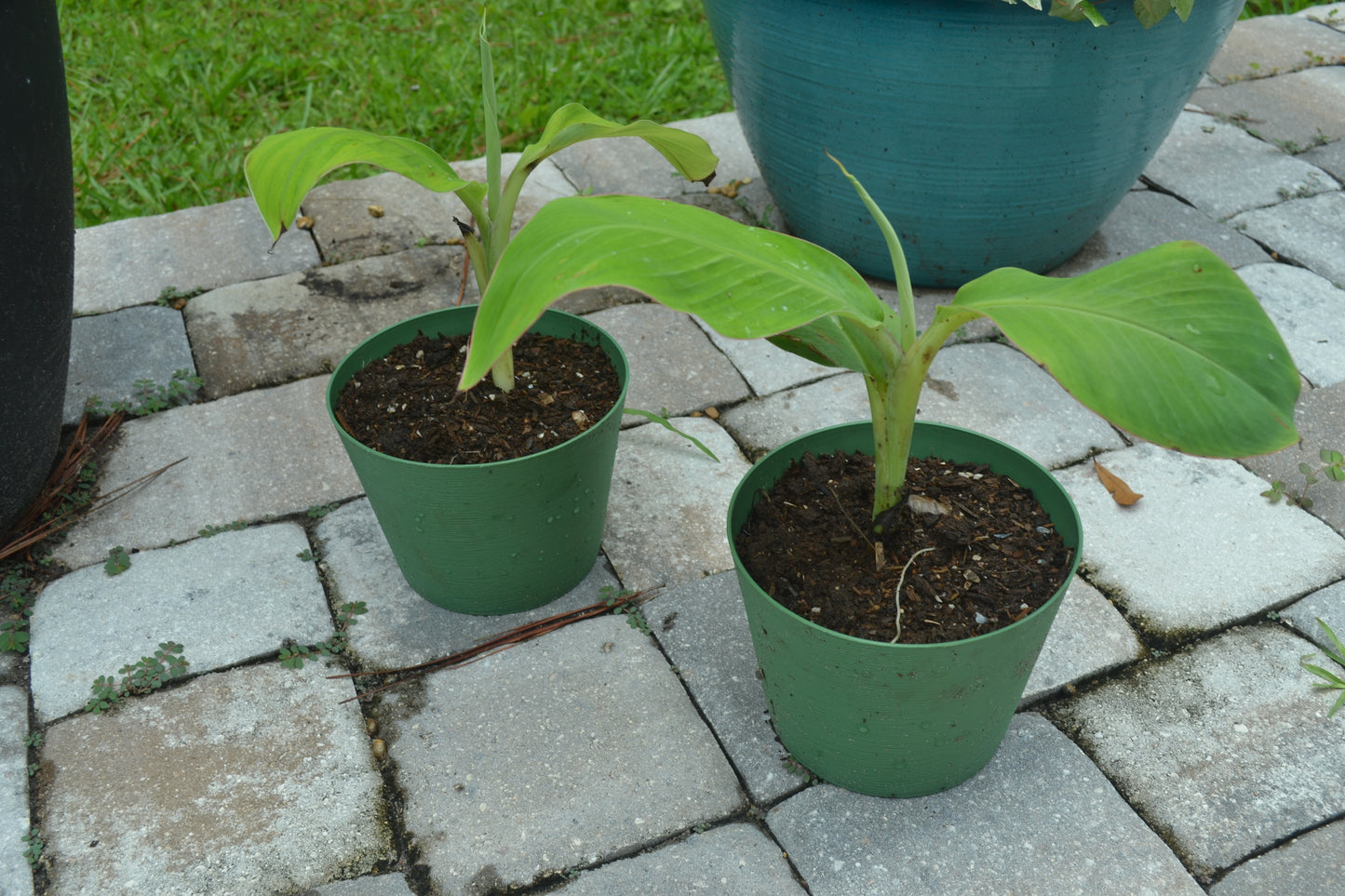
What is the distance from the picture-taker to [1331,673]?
144 cm

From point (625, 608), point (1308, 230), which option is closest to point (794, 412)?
point (625, 608)

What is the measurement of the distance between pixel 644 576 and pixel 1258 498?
100 cm

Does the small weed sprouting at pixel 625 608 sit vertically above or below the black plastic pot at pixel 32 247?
below

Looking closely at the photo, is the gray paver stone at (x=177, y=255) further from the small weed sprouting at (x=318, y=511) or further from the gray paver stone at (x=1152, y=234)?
the gray paver stone at (x=1152, y=234)

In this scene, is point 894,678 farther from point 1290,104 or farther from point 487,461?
point 1290,104

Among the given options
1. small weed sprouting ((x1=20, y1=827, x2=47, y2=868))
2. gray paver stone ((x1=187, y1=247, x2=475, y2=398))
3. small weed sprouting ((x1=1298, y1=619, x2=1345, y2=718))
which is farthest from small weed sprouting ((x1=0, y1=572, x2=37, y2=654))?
small weed sprouting ((x1=1298, y1=619, x2=1345, y2=718))

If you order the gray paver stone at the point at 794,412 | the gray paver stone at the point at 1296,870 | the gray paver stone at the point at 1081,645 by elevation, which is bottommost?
the gray paver stone at the point at 794,412

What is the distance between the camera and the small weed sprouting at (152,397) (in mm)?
1939

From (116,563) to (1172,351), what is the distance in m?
1.48

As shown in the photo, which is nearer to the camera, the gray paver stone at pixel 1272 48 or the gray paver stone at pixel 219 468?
the gray paver stone at pixel 219 468

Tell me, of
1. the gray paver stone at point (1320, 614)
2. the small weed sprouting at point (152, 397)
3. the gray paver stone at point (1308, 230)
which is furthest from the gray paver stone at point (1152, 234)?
the small weed sprouting at point (152, 397)

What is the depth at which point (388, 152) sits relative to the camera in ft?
4.13

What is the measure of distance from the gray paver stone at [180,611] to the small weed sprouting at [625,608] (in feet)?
1.33

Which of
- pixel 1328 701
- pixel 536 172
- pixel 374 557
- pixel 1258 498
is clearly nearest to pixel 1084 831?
pixel 1328 701
